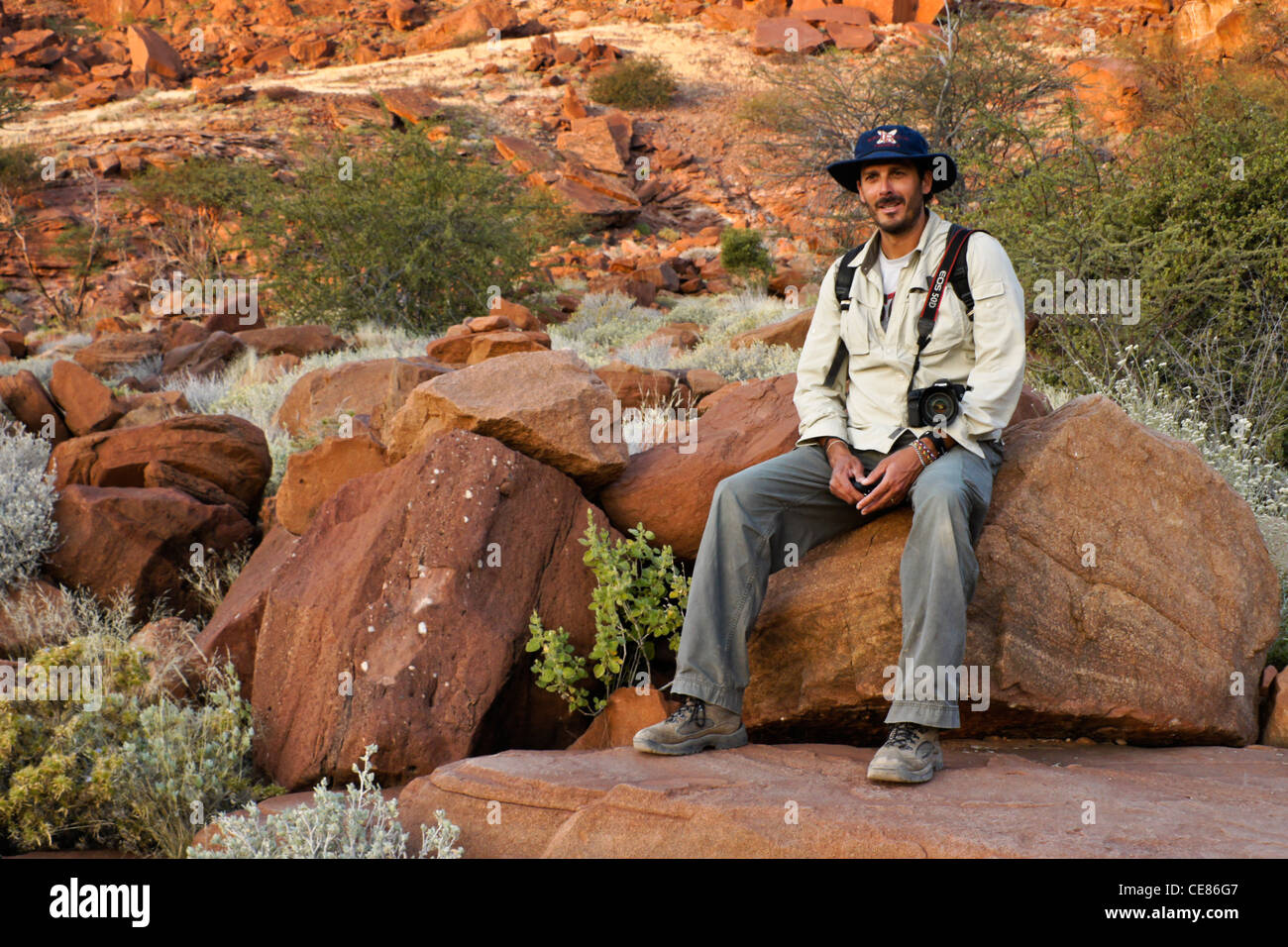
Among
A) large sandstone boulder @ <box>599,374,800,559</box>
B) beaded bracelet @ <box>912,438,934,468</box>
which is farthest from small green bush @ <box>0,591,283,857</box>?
beaded bracelet @ <box>912,438,934,468</box>

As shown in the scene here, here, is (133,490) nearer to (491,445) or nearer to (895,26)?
(491,445)

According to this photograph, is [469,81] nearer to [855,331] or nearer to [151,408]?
[151,408]

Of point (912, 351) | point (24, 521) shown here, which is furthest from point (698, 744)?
point (24, 521)

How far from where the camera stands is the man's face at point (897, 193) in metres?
4.22

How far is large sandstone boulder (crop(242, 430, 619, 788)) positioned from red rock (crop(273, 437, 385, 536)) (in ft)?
2.01

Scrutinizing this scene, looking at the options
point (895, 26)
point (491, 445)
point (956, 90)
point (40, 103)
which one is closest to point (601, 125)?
point (895, 26)

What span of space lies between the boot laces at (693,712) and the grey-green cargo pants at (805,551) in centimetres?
7

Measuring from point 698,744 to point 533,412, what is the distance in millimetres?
1866

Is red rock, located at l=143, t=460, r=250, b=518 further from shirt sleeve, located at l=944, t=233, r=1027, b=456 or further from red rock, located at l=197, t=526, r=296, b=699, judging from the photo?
shirt sleeve, located at l=944, t=233, r=1027, b=456

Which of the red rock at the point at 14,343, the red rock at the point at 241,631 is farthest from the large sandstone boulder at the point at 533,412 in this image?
the red rock at the point at 14,343

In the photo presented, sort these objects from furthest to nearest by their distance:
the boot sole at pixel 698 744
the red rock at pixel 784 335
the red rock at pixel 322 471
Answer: the red rock at pixel 784 335
the red rock at pixel 322 471
the boot sole at pixel 698 744

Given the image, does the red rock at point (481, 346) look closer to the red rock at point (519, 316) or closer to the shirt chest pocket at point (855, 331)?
the red rock at point (519, 316)

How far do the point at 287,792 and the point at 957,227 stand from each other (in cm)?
362

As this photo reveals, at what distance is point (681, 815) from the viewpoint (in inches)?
126
